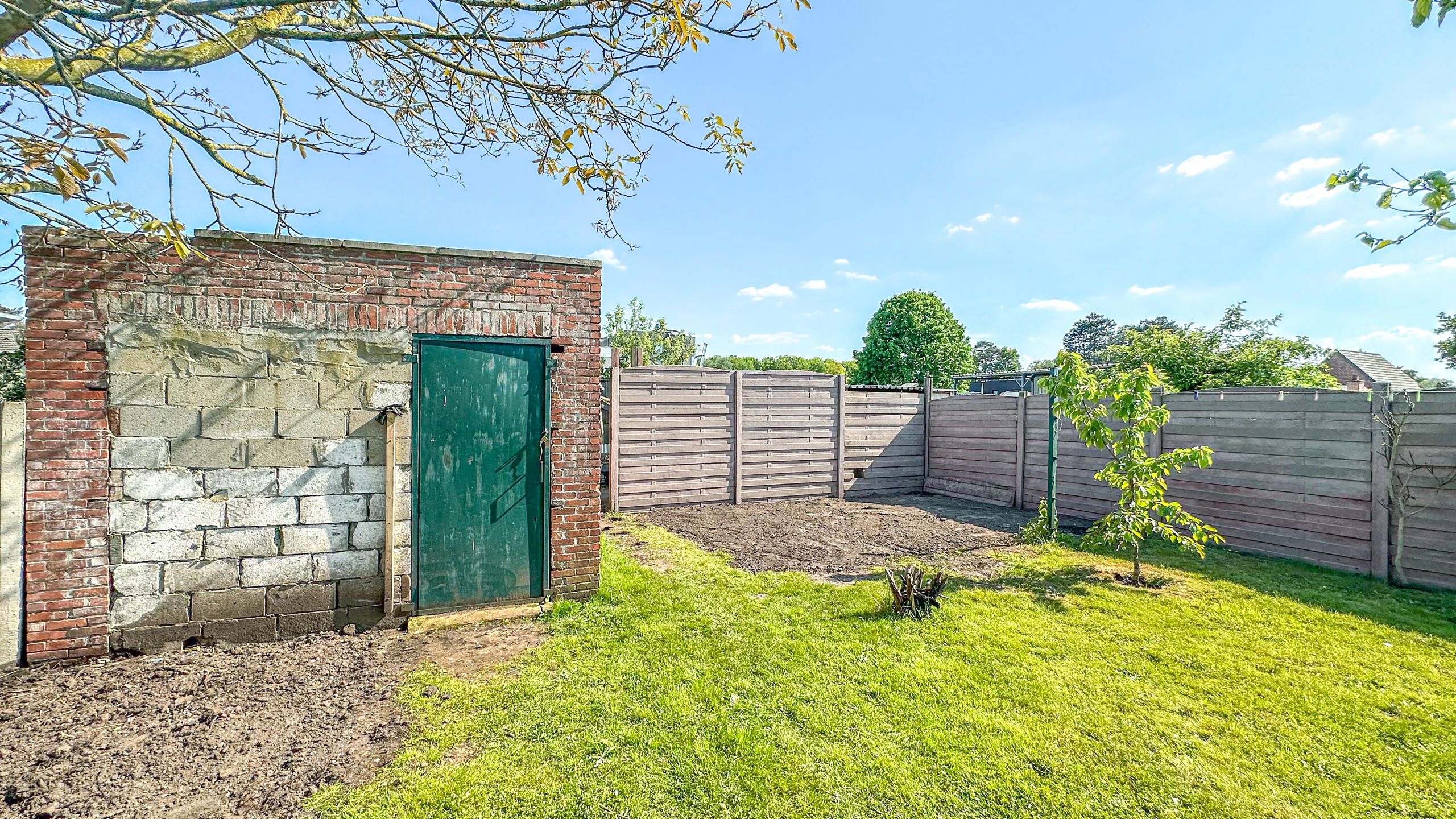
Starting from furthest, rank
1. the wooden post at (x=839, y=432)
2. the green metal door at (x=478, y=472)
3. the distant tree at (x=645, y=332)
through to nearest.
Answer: the distant tree at (x=645, y=332) → the wooden post at (x=839, y=432) → the green metal door at (x=478, y=472)

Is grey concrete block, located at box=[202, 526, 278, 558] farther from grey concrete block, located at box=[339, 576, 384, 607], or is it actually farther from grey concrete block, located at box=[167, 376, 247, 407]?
grey concrete block, located at box=[167, 376, 247, 407]

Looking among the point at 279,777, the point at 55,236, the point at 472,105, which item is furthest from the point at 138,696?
the point at 472,105

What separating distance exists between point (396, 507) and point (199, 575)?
120 centimetres

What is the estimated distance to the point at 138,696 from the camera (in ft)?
9.91

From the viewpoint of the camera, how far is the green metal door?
4.03 meters

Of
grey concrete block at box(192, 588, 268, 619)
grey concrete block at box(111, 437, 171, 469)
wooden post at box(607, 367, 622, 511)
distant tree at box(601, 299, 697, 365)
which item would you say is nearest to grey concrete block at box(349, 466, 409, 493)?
grey concrete block at box(192, 588, 268, 619)

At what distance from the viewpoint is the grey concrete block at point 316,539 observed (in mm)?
3746

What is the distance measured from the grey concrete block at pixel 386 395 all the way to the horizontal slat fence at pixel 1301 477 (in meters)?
8.29

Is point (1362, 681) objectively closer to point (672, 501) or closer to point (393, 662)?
point (393, 662)

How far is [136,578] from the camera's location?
3.46 meters

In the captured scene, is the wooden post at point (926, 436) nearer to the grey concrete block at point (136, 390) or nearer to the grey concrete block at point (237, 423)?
the grey concrete block at point (237, 423)

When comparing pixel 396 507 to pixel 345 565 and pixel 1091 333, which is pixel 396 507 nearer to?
pixel 345 565

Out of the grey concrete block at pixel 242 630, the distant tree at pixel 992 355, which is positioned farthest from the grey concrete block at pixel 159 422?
the distant tree at pixel 992 355

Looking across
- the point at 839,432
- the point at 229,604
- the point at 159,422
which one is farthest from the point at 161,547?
the point at 839,432
